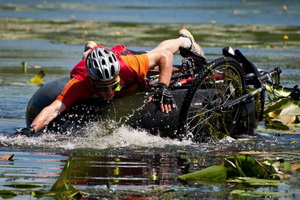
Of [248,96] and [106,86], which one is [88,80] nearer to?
[106,86]

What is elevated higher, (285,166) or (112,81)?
(112,81)

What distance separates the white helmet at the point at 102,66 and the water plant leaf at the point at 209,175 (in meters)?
2.00

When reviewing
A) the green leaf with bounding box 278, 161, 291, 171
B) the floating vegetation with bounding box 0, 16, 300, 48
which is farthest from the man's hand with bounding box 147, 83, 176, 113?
→ the floating vegetation with bounding box 0, 16, 300, 48

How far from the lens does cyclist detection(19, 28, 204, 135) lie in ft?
30.9

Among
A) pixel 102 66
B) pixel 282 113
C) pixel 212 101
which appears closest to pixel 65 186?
pixel 102 66

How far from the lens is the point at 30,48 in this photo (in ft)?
75.9

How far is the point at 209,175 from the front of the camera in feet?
25.1

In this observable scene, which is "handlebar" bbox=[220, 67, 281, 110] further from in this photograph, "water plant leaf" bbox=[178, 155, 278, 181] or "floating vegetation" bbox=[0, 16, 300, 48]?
"floating vegetation" bbox=[0, 16, 300, 48]

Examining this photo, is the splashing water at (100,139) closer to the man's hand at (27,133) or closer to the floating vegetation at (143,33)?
the man's hand at (27,133)

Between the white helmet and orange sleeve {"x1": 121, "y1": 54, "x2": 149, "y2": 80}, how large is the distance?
1.28 feet

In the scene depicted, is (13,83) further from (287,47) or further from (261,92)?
(287,47)

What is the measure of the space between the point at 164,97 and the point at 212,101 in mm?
626

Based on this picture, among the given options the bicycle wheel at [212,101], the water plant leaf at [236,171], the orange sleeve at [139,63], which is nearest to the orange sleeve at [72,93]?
the orange sleeve at [139,63]

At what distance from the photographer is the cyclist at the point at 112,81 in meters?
9.41
